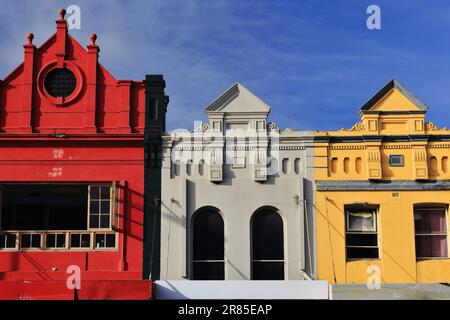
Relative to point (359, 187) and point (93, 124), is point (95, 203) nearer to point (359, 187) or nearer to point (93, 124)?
point (93, 124)

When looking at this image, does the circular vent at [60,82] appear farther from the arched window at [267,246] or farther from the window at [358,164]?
the window at [358,164]

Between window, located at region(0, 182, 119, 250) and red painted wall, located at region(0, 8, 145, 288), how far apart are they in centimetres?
34

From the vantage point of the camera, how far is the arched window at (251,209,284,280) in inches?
966

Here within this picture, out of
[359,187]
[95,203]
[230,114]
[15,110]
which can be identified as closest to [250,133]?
[230,114]

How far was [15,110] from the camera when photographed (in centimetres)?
2545

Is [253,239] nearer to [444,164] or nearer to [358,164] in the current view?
[358,164]

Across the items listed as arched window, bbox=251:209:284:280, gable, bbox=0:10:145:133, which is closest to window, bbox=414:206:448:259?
arched window, bbox=251:209:284:280

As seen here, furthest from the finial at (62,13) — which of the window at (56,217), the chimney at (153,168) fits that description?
the window at (56,217)

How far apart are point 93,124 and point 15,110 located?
2823 millimetres

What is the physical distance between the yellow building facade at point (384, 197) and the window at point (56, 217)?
287 inches

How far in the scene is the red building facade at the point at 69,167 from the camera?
24.4m

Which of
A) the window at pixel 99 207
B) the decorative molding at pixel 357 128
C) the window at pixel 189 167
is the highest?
the decorative molding at pixel 357 128

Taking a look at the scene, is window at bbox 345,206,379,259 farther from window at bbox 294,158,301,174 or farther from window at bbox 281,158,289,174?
window at bbox 281,158,289,174
